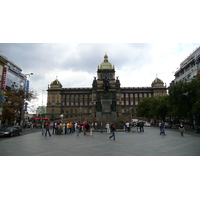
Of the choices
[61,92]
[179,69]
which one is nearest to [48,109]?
[61,92]

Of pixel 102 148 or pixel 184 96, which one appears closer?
pixel 102 148

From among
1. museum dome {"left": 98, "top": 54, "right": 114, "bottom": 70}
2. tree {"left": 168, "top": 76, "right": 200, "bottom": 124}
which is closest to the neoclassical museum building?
museum dome {"left": 98, "top": 54, "right": 114, "bottom": 70}

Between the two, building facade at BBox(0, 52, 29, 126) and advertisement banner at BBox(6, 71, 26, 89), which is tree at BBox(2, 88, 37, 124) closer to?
building facade at BBox(0, 52, 29, 126)

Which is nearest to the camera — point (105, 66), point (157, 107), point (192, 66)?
point (157, 107)

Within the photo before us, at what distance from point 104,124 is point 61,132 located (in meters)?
8.29

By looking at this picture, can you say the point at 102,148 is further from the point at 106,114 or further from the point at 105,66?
the point at 105,66

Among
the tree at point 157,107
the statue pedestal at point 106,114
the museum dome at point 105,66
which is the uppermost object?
the museum dome at point 105,66

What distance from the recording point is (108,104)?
28375mm

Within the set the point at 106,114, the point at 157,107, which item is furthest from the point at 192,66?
the point at 106,114

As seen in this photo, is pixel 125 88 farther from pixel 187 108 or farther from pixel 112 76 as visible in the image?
pixel 187 108

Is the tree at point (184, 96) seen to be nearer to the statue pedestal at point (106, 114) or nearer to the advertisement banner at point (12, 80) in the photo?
the statue pedestal at point (106, 114)

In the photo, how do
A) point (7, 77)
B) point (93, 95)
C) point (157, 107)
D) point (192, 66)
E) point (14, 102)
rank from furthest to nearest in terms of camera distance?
point (93, 95)
point (192, 66)
point (157, 107)
point (7, 77)
point (14, 102)

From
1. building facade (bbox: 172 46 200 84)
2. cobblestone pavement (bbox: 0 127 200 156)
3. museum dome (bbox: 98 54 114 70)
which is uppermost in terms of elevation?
museum dome (bbox: 98 54 114 70)

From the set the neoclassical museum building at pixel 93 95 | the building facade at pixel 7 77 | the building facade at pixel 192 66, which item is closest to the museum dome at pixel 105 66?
the neoclassical museum building at pixel 93 95
